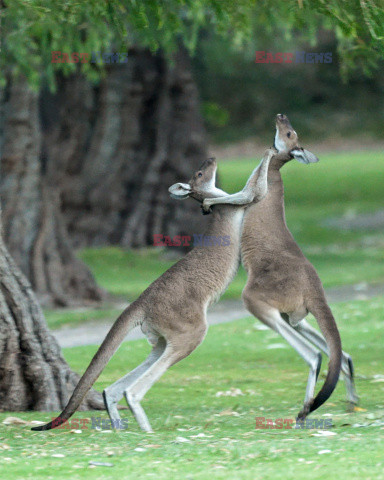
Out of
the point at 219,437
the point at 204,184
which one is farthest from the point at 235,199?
the point at 219,437

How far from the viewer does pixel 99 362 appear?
7.04 metres

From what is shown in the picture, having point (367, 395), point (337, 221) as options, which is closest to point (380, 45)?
point (367, 395)

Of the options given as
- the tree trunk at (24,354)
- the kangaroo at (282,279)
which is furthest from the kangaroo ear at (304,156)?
the tree trunk at (24,354)

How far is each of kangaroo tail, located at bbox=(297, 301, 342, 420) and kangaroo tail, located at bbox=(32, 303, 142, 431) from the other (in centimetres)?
124

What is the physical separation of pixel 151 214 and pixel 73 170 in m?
2.18

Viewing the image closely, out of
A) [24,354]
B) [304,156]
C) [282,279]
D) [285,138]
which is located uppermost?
[285,138]

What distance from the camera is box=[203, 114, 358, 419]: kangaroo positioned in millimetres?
7035

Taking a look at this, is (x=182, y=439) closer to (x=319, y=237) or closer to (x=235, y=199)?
(x=235, y=199)

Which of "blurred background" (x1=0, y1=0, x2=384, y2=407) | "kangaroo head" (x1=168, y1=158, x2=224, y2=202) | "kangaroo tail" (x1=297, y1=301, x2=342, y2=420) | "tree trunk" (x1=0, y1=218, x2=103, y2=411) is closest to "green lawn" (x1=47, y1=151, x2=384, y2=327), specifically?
"blurred background" (x1=0, y1=0, x2=384, y2=407)

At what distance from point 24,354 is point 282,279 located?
2156 mm

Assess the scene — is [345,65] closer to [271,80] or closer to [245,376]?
[245,376]

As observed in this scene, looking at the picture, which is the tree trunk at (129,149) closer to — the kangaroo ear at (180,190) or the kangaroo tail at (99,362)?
the kangaroo ear at (180,190)

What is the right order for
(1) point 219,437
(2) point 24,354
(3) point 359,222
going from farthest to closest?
(3) point 359,222, (2) point 24,354, (1) point 219,437

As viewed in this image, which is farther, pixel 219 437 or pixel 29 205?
pixel 29 205
